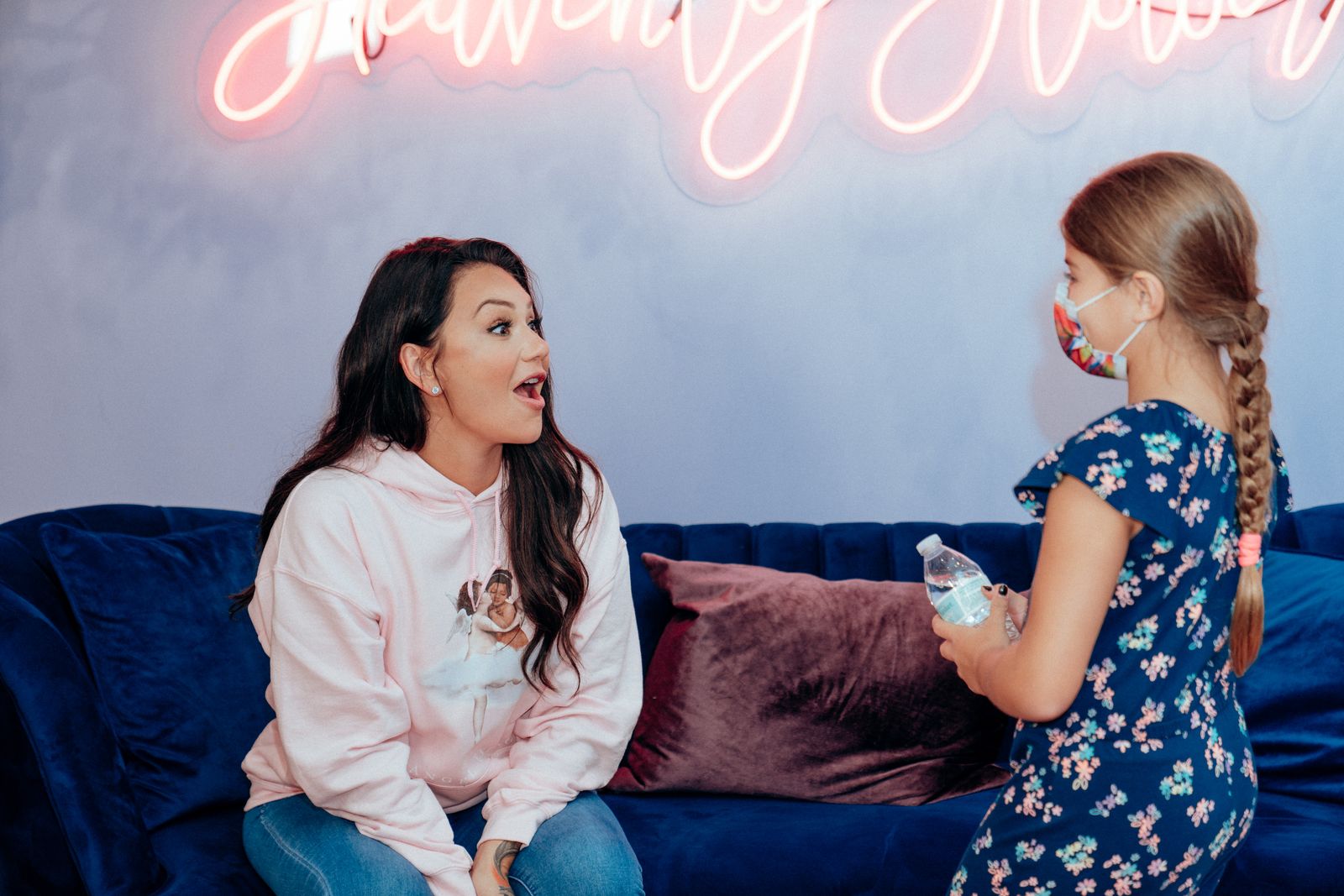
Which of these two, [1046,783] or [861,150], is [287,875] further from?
[861,150]

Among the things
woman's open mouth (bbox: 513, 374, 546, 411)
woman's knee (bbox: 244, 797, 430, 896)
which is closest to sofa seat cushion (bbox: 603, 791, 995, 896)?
woman's knee (bbox: 244, 797, 430, 896)

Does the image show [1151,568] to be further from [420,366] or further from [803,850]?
[420,366]

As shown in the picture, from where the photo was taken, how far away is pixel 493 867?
154cm

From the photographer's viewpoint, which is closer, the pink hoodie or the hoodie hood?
the pink hoodie

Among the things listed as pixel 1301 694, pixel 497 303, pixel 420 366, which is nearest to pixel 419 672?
pixel 420 366

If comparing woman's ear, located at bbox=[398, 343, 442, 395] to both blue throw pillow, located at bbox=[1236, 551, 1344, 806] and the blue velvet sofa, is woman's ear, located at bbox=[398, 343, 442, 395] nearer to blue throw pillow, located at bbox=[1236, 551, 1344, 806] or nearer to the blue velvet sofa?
the blue velvet sofa

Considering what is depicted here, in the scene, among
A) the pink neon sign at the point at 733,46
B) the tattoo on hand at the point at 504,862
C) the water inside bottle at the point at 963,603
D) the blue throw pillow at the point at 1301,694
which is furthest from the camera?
the pink neon sign at the point at 733,46

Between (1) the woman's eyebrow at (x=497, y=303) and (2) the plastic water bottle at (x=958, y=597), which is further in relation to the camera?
(1) the woman's eyebrow at (x=497, y=303)

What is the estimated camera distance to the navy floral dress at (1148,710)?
123cm

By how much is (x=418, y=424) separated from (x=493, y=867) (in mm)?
645

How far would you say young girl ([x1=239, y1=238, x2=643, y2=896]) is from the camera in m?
1.55

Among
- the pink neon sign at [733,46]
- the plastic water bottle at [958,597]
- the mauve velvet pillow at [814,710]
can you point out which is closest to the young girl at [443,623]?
the mauve velvet pillow at [814,710]

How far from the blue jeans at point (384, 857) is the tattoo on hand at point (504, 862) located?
0.02 m

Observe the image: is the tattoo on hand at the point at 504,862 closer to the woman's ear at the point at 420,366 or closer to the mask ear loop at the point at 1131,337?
the woman's ear at the point at 420,366
